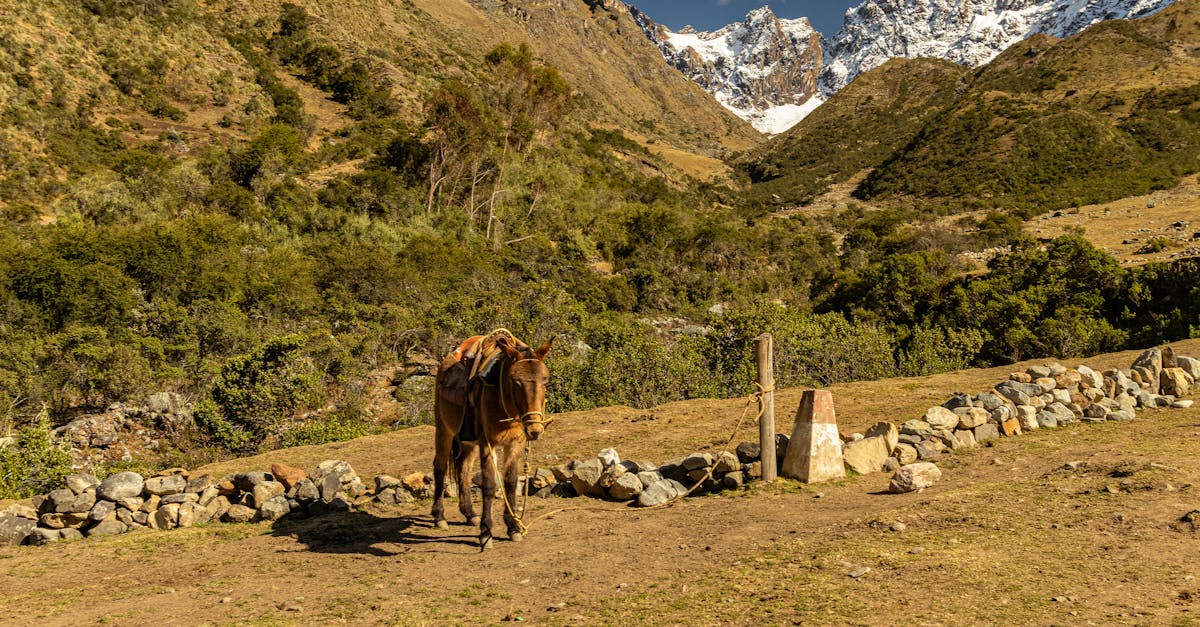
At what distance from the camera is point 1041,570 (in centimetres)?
459

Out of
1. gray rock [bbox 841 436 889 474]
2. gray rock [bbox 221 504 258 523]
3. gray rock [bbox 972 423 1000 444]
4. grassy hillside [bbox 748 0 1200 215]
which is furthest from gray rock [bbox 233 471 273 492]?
grassy hillside [bbox 748 0 1200 215]

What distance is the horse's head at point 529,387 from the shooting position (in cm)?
569

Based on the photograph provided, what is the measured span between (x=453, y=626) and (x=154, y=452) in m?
13.7

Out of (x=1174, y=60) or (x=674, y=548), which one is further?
(x=1174, y=60)

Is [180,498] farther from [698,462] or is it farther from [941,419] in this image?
[941,419]

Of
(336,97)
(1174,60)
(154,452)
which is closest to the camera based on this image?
(154,452)

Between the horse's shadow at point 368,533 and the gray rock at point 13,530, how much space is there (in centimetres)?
258

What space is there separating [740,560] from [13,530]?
795 cm

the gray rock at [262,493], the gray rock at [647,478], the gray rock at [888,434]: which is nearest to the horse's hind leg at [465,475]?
the gray rock at [647,478]

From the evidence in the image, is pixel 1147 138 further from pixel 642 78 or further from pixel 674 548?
pixel 642 78

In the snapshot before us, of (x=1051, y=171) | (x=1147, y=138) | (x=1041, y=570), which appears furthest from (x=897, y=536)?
(x=1147, y=138)

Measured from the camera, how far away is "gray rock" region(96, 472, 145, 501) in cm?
794

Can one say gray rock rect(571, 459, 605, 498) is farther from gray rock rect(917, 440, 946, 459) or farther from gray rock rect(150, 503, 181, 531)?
gray rock rect(150, 503, 181, 531)

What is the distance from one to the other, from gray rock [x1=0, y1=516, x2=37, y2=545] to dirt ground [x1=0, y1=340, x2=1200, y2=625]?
1.19ft
